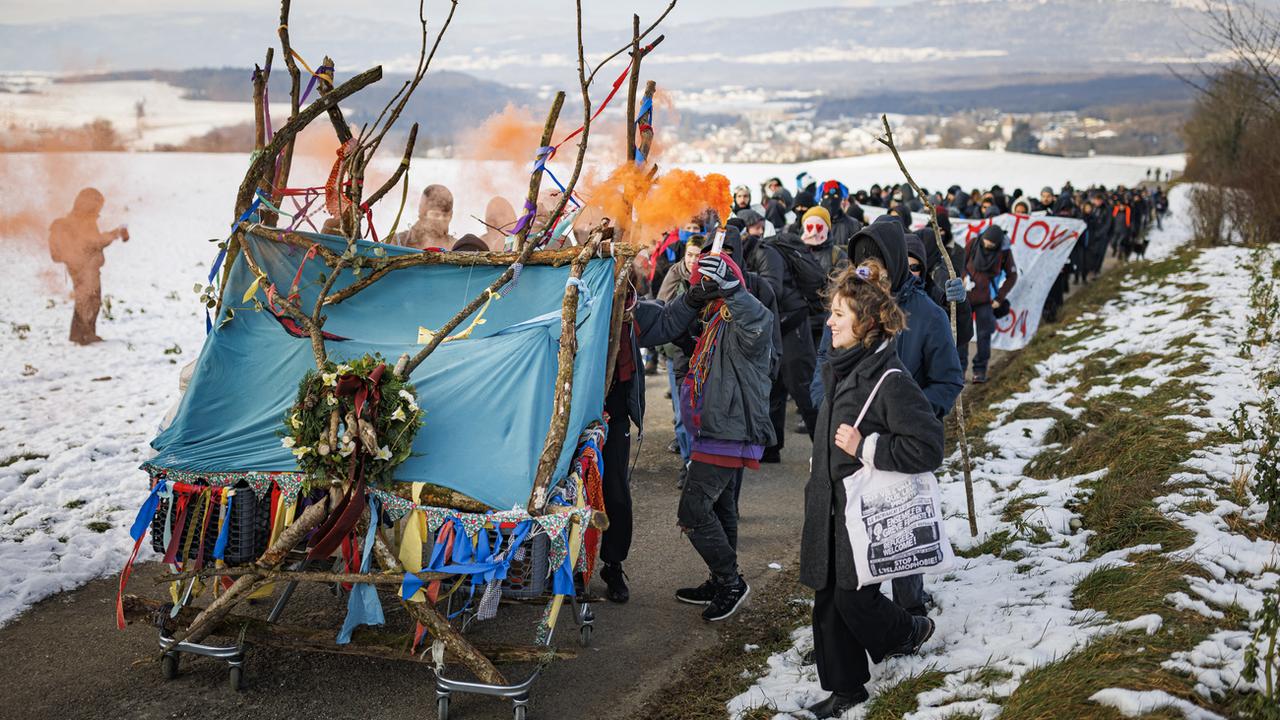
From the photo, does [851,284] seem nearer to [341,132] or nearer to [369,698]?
[369,698]

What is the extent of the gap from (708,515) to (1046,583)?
182 cm

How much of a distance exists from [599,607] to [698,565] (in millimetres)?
869

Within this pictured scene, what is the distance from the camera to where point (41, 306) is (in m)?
15.6

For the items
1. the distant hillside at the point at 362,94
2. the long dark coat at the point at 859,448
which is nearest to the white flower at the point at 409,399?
the long dark coat at the point at 859,448

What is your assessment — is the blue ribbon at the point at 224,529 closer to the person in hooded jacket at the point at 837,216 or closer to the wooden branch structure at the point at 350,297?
the wooden branch structure at the point at 350,297

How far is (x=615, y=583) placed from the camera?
593 centimetres

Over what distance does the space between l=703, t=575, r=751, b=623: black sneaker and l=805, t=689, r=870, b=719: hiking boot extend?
1329 mm

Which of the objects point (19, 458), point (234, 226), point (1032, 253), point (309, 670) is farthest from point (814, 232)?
point (1032, 253)

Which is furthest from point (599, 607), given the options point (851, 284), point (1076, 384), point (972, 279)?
point (972, 279)

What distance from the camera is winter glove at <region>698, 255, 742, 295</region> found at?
5.35 metres

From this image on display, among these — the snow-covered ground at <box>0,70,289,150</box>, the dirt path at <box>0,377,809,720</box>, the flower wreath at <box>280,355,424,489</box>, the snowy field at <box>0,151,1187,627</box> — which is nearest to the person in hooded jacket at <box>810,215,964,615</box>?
the snowy field at <box>0,151,1187,627</box>

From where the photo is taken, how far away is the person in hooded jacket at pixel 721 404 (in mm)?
5469

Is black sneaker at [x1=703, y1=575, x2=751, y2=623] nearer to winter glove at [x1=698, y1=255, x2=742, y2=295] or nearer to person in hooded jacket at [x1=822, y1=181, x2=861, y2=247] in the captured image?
winter glove at [x1=698, y1=255, x2=742, y2=295]

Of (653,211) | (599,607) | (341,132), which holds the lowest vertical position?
(599,607)
